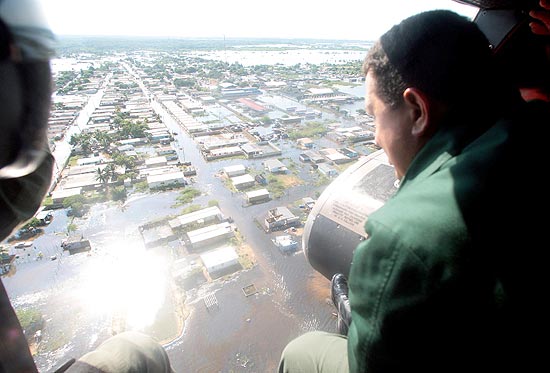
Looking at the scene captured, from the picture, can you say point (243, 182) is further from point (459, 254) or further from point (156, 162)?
point (459, 254)

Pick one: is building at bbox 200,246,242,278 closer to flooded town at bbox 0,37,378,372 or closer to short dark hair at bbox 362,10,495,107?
flooded town at bbox 0,37,378,372

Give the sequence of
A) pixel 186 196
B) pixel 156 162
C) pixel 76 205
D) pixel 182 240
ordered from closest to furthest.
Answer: pixel 182 240 < pixel 76 205 < pixel 186 196 < pixel 156 162

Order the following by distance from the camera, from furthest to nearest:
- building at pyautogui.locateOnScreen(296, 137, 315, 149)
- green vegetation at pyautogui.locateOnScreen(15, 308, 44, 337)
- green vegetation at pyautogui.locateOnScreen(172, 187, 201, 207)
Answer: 1. building at pyautogui.locateOnScreen(296, 137, 315, 149)
2. green vegetation at pyautogui.locateOnScreen(172, 187, 201, 207)
3. green vegetation at pyautogui.locateOnScreen(15, 308, 44, 337)

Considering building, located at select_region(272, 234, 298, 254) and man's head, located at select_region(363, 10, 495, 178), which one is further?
building, located at select_region(272, 234, 298, 254)

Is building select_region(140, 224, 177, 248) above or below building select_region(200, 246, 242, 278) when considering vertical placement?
below

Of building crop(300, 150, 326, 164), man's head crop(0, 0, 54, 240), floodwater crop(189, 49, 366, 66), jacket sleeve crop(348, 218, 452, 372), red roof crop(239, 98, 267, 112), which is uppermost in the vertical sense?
man's head crop(0, 0, 54, 240)

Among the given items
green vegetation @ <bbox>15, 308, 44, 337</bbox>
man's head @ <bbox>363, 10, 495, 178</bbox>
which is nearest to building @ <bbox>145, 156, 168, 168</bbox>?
green vegetation @ <bbox>15, 308, 44, 337</bbox>

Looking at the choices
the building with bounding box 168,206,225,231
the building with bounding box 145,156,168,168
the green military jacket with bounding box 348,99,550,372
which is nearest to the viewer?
the green military jacket with bounding box 348,99,550,372

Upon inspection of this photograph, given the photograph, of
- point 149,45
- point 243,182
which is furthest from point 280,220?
point 149,45

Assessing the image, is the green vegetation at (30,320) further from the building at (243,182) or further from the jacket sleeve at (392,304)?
the jacket sleeve at (392,304)
